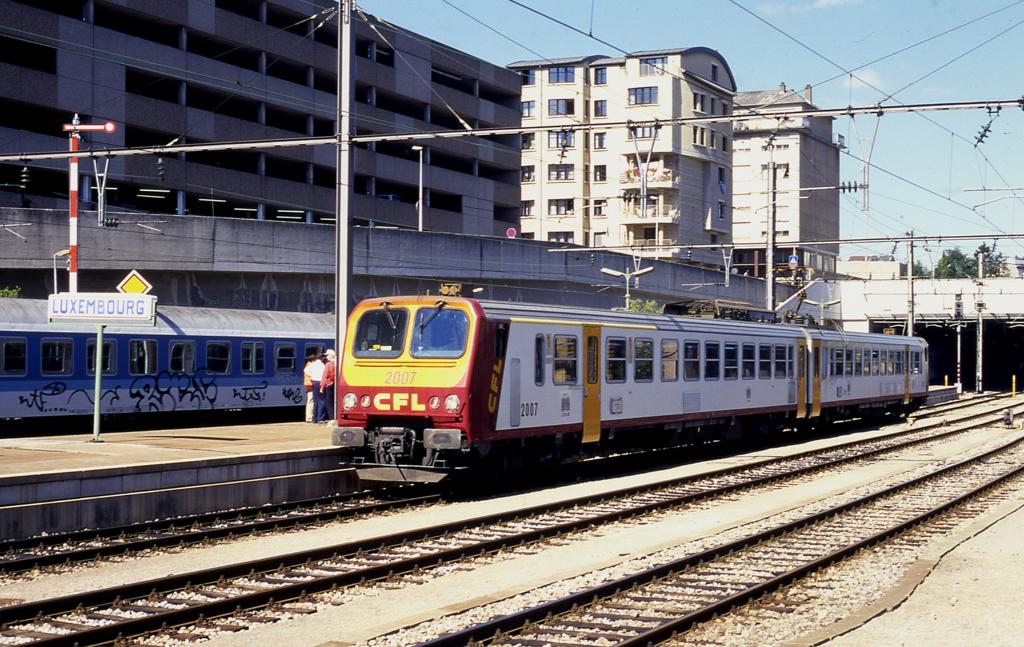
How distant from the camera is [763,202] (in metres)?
113

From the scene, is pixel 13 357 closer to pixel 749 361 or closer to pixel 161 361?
pixel 161 361

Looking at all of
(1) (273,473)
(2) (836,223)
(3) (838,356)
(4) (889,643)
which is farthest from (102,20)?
(2) (836,223)

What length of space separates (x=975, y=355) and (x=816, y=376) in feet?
216

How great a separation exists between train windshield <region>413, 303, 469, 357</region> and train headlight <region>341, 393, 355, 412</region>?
1251 mm

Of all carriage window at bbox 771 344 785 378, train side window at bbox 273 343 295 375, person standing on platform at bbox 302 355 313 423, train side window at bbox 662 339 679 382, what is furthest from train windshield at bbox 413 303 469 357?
train side window at bbox 273 343 295 375

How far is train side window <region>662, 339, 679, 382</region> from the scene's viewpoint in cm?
2404

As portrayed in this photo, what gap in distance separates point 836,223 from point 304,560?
110751 millimetres

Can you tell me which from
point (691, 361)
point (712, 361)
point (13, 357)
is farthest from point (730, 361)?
point (13, 357)

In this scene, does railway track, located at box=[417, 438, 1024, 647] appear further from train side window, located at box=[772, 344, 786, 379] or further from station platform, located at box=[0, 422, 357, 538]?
train side window, located at box=[772, 344, 786, 379]

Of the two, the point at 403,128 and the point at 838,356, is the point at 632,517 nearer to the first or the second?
the point at 838,356

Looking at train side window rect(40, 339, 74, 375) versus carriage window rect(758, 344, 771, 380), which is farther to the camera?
carriage window rect(758, 344, 771, 380)

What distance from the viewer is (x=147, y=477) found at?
630 inches

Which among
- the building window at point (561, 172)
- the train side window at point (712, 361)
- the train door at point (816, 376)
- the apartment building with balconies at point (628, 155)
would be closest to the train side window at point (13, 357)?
the train side window at point (712, 361)

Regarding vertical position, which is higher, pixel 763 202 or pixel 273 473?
pixel 763 202
